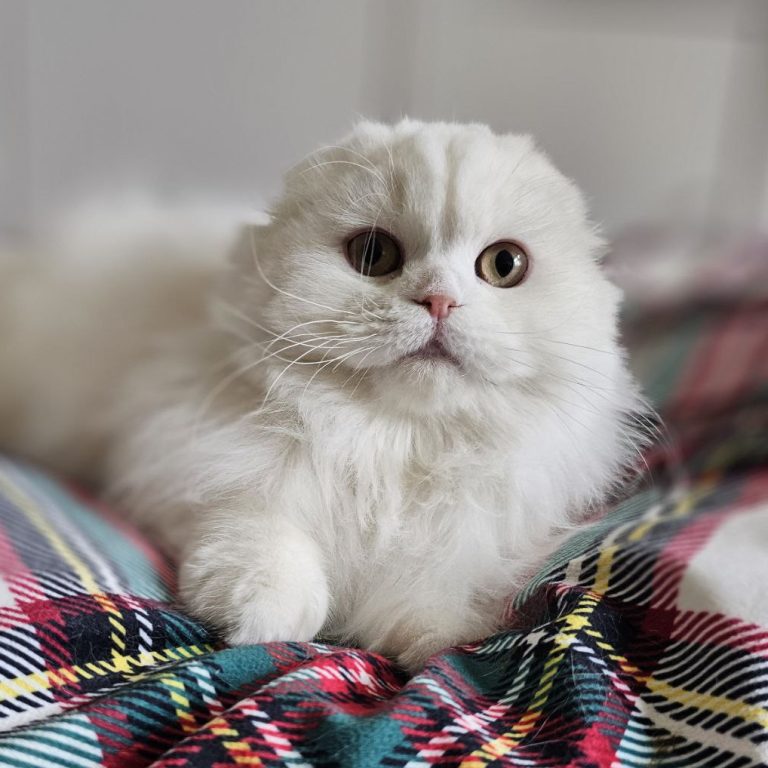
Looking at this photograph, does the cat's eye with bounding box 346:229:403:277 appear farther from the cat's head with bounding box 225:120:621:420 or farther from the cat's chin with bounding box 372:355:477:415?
the cat's chin with bounding box 372:355:477:415

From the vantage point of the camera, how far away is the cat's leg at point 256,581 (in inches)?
28.4

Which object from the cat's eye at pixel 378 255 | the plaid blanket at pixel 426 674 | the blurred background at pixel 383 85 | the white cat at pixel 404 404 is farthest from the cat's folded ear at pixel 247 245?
the blurred background at pixel 383 85

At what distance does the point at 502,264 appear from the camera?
2.75ft

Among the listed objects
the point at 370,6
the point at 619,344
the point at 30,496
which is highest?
the point at 370,6

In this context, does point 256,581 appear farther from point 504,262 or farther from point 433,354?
point 504,262

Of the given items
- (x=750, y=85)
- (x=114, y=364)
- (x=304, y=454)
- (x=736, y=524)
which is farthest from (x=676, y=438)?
(x=750, y=85)

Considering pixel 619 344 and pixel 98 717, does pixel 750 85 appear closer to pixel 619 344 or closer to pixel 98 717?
pixel 619 344

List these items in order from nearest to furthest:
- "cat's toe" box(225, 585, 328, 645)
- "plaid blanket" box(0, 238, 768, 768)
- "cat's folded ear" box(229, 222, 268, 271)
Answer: "plaid blanket" box(0, 238, 768, 768), "cat's toe" box(225, 585, 328, 645), "cat's folded ear" box(229, 222, 268, 271)

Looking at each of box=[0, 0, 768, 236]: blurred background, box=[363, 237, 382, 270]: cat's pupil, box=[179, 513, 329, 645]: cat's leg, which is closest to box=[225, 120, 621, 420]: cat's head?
box=[363, 237, 382, 270]: cat's pupil

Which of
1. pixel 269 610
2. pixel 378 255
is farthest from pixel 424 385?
pixel 269 610

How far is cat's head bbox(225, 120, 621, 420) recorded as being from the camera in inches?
30.7

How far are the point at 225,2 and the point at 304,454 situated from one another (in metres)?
2.42

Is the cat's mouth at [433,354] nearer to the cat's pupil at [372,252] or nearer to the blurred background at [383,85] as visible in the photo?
the cat's pupil at [372,252]

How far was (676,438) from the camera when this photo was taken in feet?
4.91
